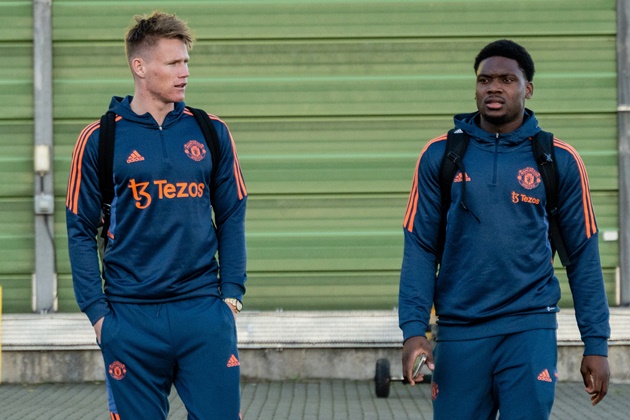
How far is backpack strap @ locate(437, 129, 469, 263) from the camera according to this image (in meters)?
5.55

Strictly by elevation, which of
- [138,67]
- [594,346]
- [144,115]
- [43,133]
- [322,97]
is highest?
[322,97]

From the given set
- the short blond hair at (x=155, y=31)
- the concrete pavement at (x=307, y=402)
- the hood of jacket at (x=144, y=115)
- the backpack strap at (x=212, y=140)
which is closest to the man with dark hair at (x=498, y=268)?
the backpack strap at (x=212, y=140)

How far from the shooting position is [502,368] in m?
5.49

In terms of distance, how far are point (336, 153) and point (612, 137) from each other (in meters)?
2.69

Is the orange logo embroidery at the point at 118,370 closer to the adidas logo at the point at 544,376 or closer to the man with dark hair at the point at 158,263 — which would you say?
the man with dark hair at the point at 158,263

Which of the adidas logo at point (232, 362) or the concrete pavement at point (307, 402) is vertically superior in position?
the adidas logo at point (232, 362)

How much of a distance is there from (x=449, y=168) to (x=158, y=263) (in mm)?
1254

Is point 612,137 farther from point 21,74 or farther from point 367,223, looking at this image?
point 21,74

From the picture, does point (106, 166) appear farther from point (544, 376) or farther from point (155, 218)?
point (544, 376)

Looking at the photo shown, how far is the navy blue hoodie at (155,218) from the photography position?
5.63 m

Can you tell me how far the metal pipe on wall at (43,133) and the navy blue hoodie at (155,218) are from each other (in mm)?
7559

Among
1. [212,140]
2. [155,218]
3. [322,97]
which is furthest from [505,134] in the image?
[322,97]

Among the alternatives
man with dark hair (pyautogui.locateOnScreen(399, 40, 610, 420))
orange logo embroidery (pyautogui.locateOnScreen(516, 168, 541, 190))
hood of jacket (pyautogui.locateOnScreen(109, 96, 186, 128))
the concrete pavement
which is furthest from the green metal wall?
orange logo embroidery (pyautogui.locateOnScreen(516, 168, 541, 190))

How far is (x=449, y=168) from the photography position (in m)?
5.56
